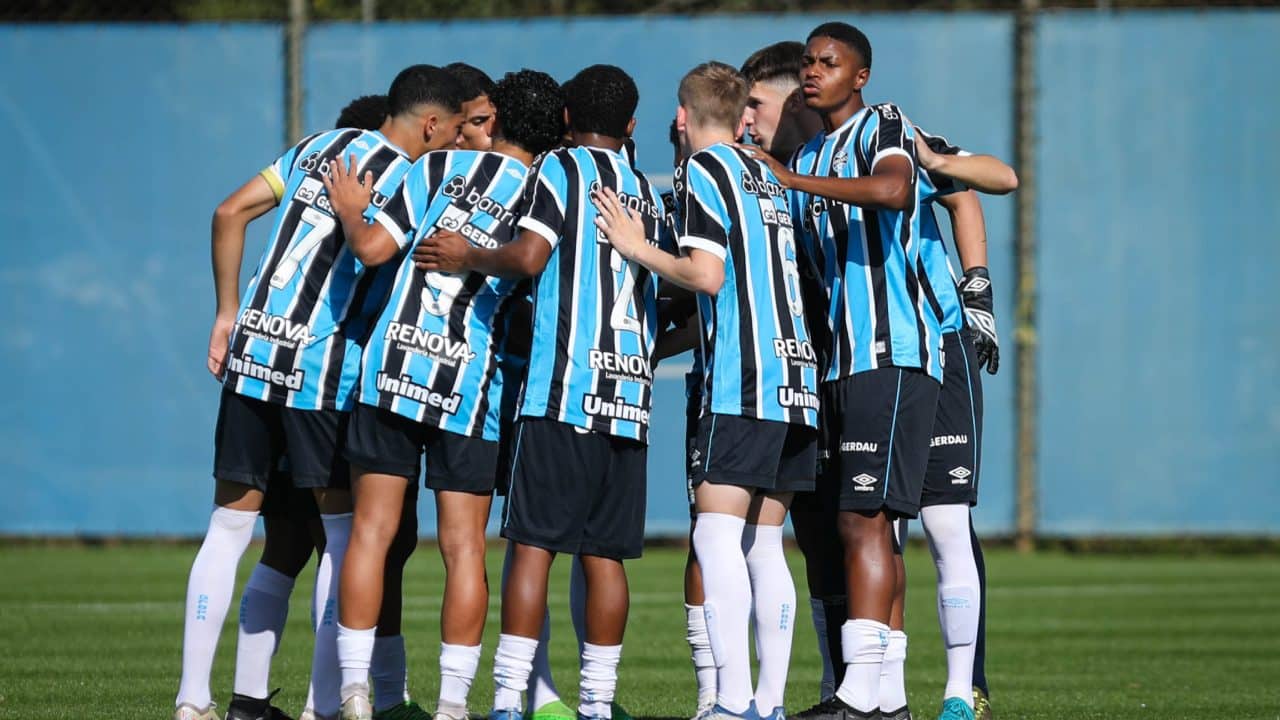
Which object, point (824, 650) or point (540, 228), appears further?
point (824, 650)

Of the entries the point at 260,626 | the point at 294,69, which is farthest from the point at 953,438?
the point at 294,69

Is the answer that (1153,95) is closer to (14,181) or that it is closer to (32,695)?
(14,181)

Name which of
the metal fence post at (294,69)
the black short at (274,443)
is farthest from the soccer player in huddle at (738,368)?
the metal fence post at (294,69)

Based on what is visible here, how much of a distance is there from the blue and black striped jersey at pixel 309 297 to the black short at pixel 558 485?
0.78m

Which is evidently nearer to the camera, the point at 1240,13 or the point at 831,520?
the point at 831,520

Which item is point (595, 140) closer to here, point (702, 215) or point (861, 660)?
point (702, 215)

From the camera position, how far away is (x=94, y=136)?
46.6ft

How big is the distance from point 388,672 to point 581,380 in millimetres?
1407

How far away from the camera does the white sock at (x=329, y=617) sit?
18.9ft

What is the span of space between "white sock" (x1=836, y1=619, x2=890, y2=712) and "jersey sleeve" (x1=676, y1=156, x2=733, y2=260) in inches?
53.4

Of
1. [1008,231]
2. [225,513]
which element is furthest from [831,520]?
[1008,231]

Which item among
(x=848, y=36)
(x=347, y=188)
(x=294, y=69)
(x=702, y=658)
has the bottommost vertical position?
(x=702, y=658)

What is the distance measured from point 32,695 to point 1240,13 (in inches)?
453

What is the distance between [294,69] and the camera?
47.0 feet
